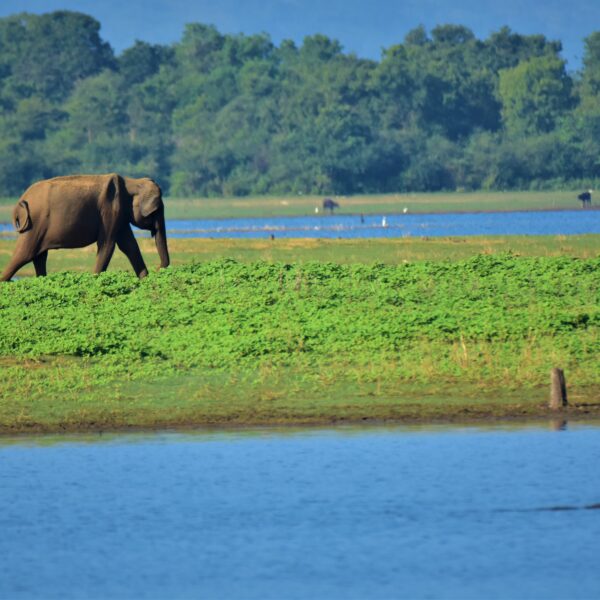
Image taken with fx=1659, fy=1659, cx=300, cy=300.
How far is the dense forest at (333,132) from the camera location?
523ft

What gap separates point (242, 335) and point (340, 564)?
13.3m

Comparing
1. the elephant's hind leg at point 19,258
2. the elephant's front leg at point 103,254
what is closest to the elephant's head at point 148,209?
the elephant's front leg at point 103,254

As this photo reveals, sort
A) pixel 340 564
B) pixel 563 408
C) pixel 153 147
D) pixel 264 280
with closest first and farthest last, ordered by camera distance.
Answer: pixel 340 564 < pixel 563 408 < pixel 264 280 < pixel 153 147

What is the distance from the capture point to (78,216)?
132ft

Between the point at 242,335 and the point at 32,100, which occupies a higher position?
the point at 32,100

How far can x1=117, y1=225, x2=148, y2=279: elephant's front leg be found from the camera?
3919cm

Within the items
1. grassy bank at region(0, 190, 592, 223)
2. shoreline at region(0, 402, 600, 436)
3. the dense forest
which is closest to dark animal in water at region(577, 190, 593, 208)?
grassy bank at region(0, 190, 592, 223)

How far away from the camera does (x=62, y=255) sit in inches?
2279

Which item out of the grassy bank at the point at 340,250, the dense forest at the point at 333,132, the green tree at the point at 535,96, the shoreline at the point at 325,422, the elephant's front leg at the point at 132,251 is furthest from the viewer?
the green tree at the point at 535,96

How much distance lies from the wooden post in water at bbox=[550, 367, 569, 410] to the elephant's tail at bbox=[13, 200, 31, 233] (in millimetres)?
19594

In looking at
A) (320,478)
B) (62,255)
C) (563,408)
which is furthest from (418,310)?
(62,255)

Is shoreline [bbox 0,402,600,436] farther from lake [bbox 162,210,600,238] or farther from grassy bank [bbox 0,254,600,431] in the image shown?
lake [bbox 162,210,600,238]

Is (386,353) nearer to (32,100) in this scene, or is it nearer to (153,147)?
(153,147)

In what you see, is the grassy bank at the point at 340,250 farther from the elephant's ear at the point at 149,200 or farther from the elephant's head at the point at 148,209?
the elephant's ear at the point at 149,200
